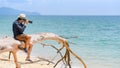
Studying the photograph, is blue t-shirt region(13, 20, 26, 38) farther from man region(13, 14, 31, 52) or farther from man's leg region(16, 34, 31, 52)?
man's leg region(16, 34, 31, 52)

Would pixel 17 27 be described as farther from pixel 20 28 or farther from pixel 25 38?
pixel 25 38

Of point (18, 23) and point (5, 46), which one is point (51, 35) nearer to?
point (18, 23)

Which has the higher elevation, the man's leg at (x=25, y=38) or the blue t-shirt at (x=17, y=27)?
the blue t-shirt at (x=17, y=27)

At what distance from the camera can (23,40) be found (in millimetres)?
9727

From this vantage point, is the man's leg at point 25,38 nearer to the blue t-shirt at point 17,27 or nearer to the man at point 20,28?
the man at point 20,28

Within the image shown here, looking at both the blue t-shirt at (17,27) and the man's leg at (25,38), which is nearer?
the blue t-shirt at (17,27)

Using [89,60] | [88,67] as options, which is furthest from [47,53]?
[88,67]

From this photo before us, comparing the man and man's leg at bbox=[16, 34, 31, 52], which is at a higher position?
the man

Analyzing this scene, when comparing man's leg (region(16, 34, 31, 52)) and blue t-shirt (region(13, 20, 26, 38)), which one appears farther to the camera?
man's leg (region(16, 34, 31, 52))

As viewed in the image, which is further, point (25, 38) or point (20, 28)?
point (25, 38)

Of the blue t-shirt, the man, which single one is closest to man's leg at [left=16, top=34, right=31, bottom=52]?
the man

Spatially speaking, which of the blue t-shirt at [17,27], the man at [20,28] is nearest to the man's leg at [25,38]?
the man at [20,28]

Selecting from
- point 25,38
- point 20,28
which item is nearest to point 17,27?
point 20,28

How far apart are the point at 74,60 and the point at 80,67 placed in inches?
60.8
